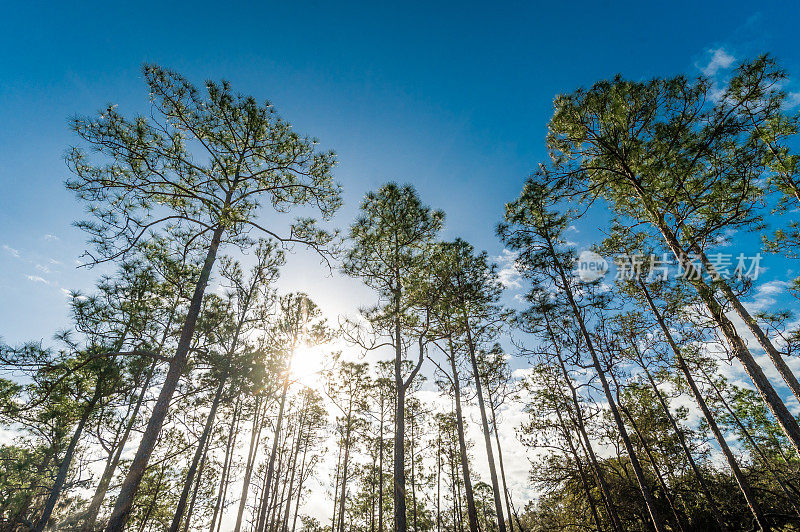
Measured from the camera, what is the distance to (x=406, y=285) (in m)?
9.41

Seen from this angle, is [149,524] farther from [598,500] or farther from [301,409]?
[598,500]

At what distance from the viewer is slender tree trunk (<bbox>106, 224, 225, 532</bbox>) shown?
15.3ft

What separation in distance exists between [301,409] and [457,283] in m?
14.4

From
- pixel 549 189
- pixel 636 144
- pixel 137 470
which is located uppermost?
pixel 636 144

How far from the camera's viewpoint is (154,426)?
17.2 feet

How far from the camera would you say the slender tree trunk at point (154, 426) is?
15.3ft

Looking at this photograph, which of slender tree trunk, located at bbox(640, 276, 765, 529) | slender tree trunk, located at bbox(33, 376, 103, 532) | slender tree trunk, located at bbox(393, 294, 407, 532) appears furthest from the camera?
slender tree trunk, located at bbox(640, 276, 765, 529)

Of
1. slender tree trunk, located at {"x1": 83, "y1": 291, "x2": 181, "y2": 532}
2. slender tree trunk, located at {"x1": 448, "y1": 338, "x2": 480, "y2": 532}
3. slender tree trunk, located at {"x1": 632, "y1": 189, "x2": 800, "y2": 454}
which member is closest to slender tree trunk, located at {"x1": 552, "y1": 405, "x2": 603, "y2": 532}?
slender tree trunk, located at {"x1": 448, "y1": 338, "x2": 480, "y2": 532}

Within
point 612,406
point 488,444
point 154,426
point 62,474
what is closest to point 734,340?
point 612,406

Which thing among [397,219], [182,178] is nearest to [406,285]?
[397,219]

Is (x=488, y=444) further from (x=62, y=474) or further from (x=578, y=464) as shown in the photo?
(x=62, y=474)

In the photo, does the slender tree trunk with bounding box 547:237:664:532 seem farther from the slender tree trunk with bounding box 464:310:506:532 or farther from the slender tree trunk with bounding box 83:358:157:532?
the slender tree trunk with bounding box 83:358:157:532

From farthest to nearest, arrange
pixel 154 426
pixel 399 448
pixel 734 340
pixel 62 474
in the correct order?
pixel 62 474
pixel 399 448
pixel 734 340
pixel 154 426

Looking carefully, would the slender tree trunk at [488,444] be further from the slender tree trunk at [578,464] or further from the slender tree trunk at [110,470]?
the slender tree trunk at [110,470]
